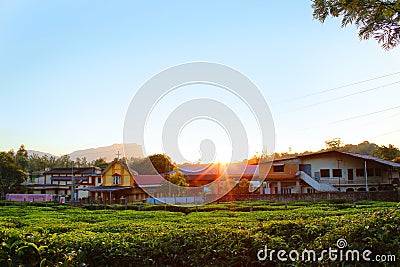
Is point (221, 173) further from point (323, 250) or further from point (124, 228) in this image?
point (323, 250)

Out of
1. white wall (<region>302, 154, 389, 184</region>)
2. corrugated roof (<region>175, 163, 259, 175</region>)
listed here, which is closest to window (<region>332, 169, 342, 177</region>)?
white wall (<region>302, 154, 389, 184</region>)

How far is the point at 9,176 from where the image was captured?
5253 cm

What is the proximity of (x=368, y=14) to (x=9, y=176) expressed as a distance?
5427cm

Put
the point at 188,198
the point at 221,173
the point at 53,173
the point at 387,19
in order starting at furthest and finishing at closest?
the point at 53,173
the point at 221,173
the point at 188,198
the point at 387,19

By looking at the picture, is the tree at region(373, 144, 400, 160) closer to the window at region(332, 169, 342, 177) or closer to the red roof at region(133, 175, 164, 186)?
the window at region(332, 169, 342, 177)

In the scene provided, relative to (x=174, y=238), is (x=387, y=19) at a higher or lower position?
higher

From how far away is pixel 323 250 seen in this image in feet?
14.1

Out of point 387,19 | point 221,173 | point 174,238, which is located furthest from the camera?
point 221,173

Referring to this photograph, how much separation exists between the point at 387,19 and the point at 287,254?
403 cm

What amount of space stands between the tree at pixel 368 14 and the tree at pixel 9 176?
52.7m

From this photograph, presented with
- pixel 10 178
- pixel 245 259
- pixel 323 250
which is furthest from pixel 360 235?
pixel 10 178

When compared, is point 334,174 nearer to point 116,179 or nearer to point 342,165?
point 342,165
